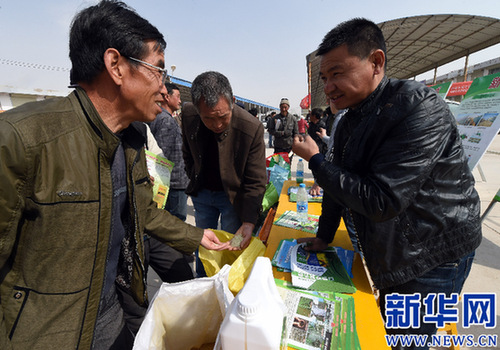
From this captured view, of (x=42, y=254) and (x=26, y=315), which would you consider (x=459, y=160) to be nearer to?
(x=42, y=254)

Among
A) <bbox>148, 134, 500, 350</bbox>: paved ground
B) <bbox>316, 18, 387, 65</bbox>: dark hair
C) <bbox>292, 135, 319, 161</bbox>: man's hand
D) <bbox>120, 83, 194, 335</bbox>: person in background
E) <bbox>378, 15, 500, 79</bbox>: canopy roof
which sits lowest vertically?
<bbox>148, 134, 500, 350</bbox>: paved ground

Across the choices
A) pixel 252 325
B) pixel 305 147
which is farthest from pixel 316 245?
pixel 252 325

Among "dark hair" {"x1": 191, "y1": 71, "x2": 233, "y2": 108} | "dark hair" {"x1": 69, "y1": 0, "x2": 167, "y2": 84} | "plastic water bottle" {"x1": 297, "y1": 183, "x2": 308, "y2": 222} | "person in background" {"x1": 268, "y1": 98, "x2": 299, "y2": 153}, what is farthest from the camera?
"person in background" {"x1": 268, "y1": 98, "x2": 299, "y2": 153}

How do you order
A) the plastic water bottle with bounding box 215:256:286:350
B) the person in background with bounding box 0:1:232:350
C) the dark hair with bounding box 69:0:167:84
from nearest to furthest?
1. the plastic water bottle with bounding box 215:256:286:350
2. the person in background with bounding box 0:1:232:350
3. the dark hair with bounding box 69:0:167:84

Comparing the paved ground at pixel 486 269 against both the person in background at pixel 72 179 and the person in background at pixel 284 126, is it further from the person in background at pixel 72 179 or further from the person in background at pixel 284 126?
the person in background at pixel 284 126

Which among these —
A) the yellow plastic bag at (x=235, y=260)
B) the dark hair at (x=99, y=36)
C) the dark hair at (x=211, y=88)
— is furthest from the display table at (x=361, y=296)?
the dark hair at (x=99, y=36)

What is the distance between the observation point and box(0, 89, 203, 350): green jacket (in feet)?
2.51

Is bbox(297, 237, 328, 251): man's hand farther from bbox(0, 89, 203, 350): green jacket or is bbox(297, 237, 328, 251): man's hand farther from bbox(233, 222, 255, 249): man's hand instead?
bbox(0, 89, 203, 350): green jacket

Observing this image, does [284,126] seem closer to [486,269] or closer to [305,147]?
[486,269]

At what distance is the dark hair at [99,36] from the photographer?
2.99 ft

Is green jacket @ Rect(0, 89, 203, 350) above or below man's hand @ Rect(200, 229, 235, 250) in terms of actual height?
above

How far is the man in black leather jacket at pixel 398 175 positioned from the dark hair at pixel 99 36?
893 mm

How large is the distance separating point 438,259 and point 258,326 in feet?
3.33

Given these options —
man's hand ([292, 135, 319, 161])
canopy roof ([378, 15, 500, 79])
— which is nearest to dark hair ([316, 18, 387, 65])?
man's hand ([292, 135, 319, 161])
